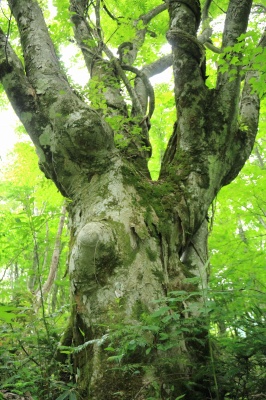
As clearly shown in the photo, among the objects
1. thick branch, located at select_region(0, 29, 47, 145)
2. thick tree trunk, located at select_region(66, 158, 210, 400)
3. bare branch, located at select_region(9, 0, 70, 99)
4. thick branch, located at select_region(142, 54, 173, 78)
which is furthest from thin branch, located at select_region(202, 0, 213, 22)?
thick tree trunk, located at select_region(66, 158, 210, 400)

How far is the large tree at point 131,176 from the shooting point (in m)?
2.07

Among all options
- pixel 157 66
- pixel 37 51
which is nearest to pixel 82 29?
pixel 157 66

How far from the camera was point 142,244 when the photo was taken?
8.13 feet

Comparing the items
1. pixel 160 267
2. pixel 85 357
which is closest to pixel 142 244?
pixel 160 267

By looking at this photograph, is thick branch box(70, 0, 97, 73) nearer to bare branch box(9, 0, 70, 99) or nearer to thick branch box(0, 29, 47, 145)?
bare branch box(9, 0, 70, 99)

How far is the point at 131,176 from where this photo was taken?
2945 mm

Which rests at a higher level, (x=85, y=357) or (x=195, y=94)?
(x=195, y=94)

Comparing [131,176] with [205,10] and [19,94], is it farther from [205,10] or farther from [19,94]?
[205,10]

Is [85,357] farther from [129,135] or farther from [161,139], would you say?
[161,139]

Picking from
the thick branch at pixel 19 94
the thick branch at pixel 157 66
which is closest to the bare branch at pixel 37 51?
the thick branch at pixel 19 94

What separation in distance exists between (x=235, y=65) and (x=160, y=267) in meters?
2.37

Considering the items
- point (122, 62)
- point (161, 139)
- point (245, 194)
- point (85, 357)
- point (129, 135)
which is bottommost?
point (85, 357)

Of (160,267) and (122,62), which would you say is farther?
(122,62)

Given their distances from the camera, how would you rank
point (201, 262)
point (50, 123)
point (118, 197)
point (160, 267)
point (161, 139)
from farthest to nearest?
point (161, 139)
point (201, 262)
point (50, 123)
point (118, 197)
point (160, 267)
